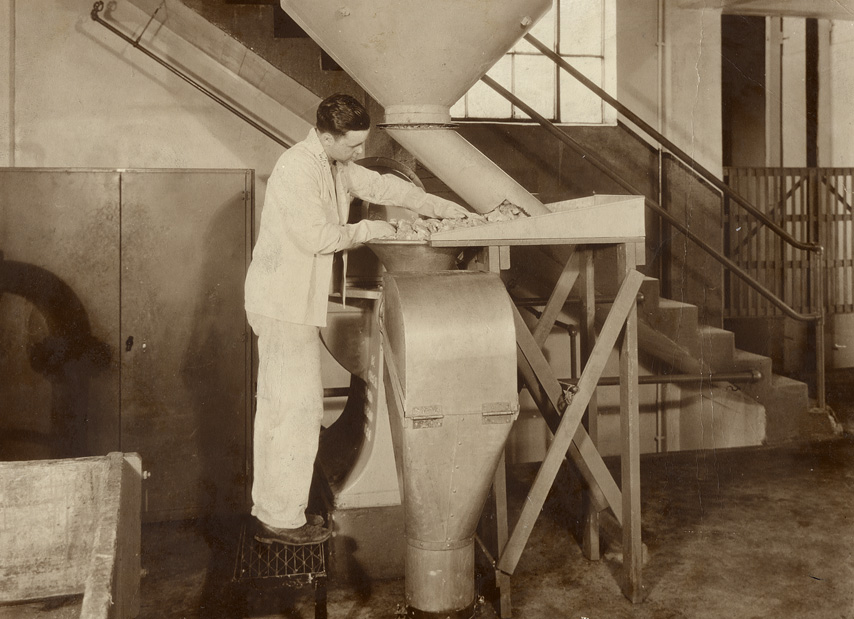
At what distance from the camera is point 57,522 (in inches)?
112

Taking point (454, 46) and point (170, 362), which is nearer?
point (454, 46)

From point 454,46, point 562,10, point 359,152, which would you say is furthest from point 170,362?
point 562,10

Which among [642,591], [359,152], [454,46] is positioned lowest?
[642,591]

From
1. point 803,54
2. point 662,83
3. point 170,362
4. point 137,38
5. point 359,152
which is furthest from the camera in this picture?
point 803,54

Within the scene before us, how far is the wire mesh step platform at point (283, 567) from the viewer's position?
3359 millimetres

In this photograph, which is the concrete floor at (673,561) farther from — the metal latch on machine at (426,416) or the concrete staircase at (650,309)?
the metal latch on machine at (426,416)

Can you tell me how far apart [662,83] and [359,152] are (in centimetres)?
388

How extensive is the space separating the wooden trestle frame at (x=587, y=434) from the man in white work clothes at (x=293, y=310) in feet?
2.60

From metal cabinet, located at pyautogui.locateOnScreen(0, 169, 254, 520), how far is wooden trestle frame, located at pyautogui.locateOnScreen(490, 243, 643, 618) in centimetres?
180

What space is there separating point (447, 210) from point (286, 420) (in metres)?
1.17

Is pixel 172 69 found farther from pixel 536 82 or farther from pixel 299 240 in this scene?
pixel 536 82

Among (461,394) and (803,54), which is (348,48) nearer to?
(461,394)

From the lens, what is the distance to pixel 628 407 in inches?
132

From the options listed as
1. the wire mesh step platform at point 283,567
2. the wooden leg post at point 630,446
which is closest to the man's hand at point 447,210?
the wooden leg post at point 630,446
